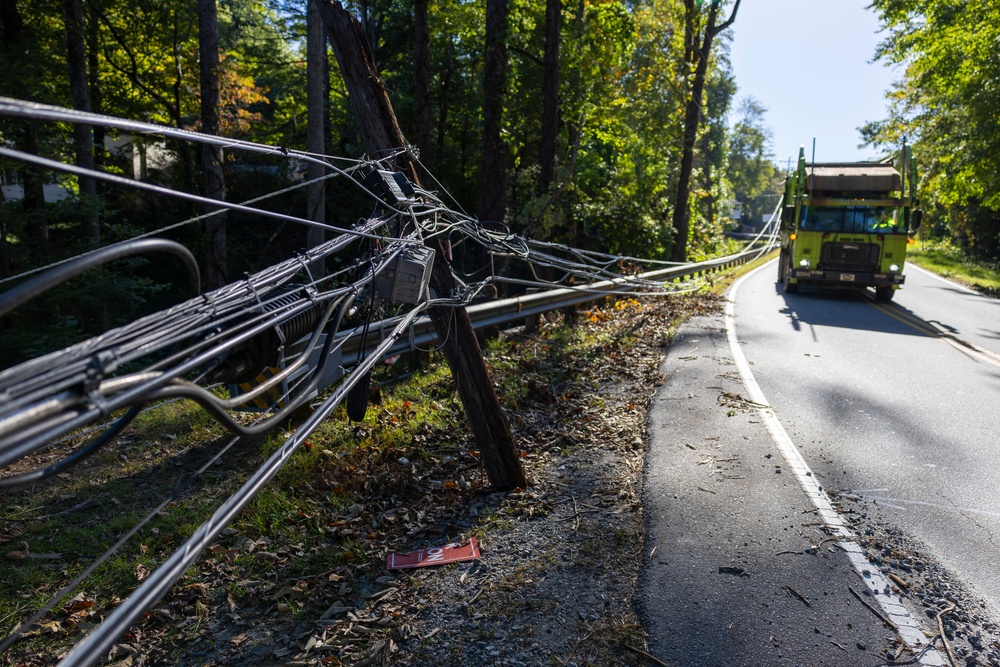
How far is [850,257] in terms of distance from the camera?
19.7 meters

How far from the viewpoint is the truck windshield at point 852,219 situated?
1939cm

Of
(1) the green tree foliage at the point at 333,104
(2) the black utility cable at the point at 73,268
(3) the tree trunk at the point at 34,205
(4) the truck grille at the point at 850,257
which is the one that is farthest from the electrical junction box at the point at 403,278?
(4) the truck grille at the point at 850,257

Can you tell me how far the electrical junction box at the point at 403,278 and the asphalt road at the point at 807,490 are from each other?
262 cm

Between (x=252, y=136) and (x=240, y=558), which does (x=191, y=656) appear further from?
(x=252, y=136)

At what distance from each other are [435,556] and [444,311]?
205 cm

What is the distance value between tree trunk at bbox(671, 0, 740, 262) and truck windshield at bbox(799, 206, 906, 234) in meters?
10.4

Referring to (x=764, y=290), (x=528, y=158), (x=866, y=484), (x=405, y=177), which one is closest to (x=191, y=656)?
(x=405, y=177)

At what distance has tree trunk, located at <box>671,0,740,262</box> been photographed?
28.4m

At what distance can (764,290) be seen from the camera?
2223 centimetres

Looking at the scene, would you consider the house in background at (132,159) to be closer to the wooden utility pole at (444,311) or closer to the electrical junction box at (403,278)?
the wooden utility pole at (444,311)

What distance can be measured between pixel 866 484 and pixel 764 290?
16513 mm

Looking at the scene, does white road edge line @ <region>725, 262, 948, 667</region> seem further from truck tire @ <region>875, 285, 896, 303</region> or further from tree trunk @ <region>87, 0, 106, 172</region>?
tree trunk @ <region>87, 0, 106, 172</region>

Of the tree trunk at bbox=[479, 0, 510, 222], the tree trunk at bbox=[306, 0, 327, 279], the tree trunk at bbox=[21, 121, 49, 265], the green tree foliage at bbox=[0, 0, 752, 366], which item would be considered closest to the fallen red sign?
the tree trunk at bbox=[479, 0, 510, 222]

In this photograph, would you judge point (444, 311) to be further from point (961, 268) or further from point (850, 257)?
point (961, 268)
